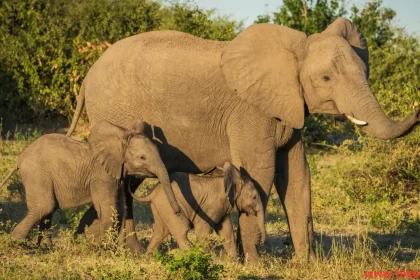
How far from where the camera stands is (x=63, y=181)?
823 cm

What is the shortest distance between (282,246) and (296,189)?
1106 mm

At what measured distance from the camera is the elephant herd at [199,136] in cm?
792

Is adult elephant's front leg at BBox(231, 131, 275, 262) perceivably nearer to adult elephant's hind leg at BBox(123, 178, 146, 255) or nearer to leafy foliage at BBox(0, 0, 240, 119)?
adult elephant's hind leg at BBox(123, 178, 146, 255)

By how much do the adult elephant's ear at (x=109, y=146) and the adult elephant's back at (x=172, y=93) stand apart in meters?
0.17

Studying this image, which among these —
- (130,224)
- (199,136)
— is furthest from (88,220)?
(199,136)

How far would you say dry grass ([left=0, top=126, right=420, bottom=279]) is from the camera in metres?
7.20

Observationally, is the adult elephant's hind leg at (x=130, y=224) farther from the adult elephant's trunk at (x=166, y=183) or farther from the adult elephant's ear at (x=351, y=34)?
the adult elephant's ear at (x=351, y=34)

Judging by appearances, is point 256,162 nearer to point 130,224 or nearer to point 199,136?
point 199,136

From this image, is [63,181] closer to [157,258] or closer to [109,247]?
[109,247]

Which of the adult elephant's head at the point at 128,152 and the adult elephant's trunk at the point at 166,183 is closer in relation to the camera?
the adult elephant's trunk at the point at 166,183

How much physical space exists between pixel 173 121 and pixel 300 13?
13015 millimetres

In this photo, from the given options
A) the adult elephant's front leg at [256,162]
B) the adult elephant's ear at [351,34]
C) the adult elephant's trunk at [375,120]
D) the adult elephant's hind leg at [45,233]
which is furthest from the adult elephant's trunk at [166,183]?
the adult elephant's ear at [351,34]

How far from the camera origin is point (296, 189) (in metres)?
8.38

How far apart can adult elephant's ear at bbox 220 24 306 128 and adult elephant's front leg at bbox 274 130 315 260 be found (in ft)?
1.54
